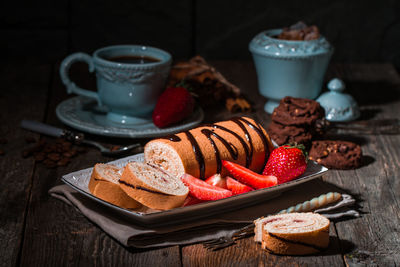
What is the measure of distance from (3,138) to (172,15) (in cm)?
120

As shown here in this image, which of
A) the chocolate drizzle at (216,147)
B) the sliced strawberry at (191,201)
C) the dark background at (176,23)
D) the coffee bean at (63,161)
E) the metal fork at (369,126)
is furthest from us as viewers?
the dark background at (176,23)

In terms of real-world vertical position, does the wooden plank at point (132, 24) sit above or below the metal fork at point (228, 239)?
below

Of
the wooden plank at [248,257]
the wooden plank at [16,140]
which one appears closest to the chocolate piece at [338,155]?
the wooden plank at [248,257]

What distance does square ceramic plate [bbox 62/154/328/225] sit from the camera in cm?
114

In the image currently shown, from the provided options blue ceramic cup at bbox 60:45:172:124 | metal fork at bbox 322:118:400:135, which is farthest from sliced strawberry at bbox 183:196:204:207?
metal fork at bbox 322:118:400:135

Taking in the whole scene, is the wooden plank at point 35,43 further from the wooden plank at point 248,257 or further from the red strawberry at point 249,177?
the wooden plank at point 248,257

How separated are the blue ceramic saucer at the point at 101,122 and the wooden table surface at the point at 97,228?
0.16 feet

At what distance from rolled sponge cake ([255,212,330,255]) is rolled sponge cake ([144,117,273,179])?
0.22m

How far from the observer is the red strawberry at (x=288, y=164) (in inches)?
51.4

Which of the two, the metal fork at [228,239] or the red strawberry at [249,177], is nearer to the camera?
the metal fork at [228,239]

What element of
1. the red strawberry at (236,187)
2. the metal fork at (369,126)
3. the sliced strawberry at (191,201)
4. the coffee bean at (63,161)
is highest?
the red strawberry at (236,187)

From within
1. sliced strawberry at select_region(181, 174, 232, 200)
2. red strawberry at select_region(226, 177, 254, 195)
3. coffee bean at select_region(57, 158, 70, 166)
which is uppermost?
sliced strawberry at select_region(181, 174, 232, 200)

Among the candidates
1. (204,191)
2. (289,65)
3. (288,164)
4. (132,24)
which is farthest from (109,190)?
(132,24)

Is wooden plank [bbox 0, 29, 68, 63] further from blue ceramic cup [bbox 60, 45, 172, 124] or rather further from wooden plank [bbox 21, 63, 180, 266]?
wooden plank [bbox 21, 63, 180, 266]
